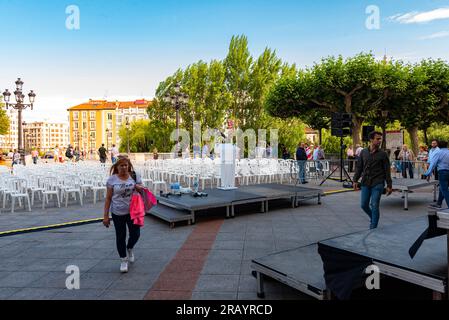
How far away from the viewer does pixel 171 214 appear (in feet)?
26.6

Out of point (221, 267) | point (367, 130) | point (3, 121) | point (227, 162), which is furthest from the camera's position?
point (3, 121)

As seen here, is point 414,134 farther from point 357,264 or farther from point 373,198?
point 357,264

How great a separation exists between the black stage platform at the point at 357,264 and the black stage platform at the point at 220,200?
12.6ft

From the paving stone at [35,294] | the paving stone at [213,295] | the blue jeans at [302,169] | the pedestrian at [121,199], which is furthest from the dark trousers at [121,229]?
the blue jeans at [302,169]

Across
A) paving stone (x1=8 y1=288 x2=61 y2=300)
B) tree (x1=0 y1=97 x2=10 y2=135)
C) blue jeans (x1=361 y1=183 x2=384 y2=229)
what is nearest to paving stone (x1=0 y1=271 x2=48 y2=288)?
paving stone (x1=8 y1=288 x2=61 y2=300)

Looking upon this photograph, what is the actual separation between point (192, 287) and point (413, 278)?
248 centimetres

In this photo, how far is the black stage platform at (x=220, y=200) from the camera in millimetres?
8016

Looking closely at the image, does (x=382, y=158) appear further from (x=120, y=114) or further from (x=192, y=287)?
(x=120, y=114)

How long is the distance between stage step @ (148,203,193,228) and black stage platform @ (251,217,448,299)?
374cm

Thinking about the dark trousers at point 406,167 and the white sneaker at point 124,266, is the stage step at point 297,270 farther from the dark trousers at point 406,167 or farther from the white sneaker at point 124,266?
the dark trousers at point 406,167

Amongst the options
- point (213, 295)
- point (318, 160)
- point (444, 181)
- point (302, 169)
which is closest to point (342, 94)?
point (318, 160)

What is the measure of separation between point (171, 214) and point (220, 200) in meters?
1.28

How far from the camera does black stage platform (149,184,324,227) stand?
802 centimetres
